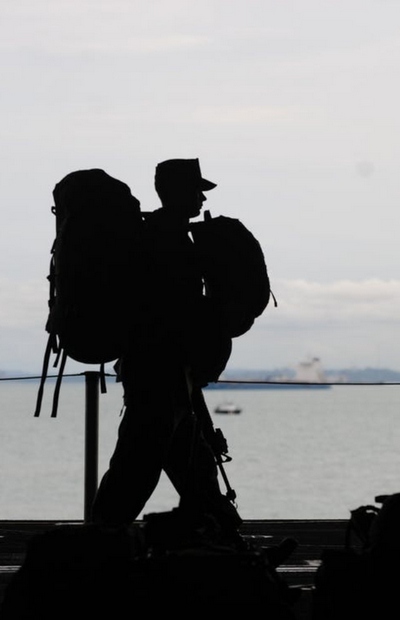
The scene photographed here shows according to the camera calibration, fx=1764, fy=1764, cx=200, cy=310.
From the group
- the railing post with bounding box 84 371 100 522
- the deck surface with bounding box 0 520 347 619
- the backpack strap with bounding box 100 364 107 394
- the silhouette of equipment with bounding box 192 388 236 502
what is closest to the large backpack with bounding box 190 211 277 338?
the silhouette of equipment with bounding box 192 388 236 502

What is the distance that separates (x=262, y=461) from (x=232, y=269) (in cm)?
8086

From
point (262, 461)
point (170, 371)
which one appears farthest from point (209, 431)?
point (262, 461)

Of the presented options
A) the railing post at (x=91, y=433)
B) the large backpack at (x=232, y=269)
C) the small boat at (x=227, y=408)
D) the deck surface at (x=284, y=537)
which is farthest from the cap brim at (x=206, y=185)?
the small boat at (x=227, y=408)

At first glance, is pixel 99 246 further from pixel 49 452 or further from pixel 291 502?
pixel 49 452

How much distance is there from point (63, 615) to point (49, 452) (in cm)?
8630

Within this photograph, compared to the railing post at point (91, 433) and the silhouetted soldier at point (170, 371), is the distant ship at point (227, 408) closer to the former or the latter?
the railing post at point (91, 433)

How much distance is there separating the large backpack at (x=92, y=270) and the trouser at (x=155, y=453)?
0.71 feet

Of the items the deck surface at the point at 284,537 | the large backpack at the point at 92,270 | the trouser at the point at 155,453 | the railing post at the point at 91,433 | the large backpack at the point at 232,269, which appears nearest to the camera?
the trouser at the point at 155,453

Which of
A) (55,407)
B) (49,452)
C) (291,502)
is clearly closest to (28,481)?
(291,502)

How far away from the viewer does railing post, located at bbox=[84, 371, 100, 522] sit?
11000 mm

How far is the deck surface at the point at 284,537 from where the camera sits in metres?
9.48

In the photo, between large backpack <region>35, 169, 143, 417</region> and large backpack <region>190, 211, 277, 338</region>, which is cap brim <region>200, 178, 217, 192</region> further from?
large backpack <region>35, 169, 143, 417</region>

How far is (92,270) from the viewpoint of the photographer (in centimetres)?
730

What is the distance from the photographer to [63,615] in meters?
5.70
